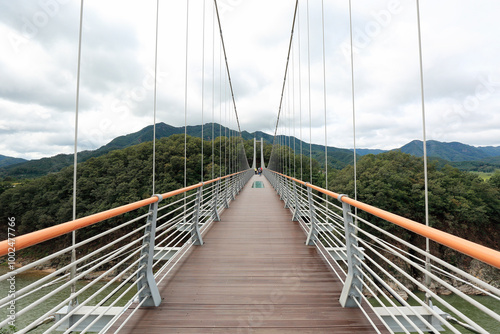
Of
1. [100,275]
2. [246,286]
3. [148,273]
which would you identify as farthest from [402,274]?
[100,275]

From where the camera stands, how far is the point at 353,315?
175 centimetres

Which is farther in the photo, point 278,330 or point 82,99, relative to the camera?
point 82,99

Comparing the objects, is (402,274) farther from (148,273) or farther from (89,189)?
(89,189)

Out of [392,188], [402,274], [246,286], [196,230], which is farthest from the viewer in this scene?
[392,188]

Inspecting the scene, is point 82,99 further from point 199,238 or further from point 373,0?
point 373,0

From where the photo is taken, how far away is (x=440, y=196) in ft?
72.8

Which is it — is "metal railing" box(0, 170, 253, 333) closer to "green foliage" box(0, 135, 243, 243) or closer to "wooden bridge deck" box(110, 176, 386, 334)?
"wooden bridge deck" box(110, 176, 386, 334)

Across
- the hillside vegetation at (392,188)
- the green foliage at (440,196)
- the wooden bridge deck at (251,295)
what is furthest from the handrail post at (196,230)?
the green foliage at (440,196)

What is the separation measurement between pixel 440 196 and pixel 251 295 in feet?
87.2

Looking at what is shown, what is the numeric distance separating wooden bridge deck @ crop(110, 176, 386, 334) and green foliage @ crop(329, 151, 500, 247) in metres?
19.9

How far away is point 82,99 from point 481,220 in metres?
29.5

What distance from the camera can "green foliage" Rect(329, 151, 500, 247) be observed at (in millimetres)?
21641

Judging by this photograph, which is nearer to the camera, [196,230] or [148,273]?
[148,273]

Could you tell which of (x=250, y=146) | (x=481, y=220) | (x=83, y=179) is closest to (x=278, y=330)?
(x=83, y=179)
